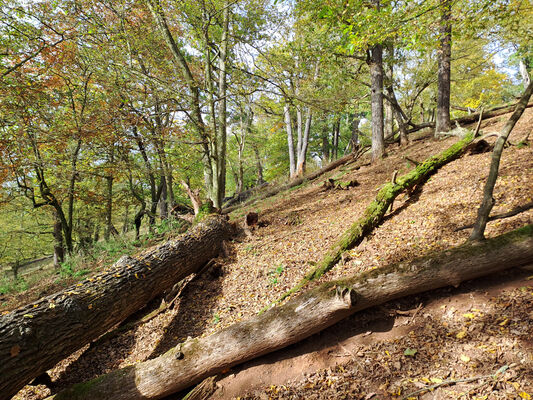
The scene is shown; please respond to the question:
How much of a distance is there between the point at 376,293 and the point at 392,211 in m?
3.08

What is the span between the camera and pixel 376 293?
2.96 meters

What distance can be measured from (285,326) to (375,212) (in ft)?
10.4

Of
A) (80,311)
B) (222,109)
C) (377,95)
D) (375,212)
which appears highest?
(377,95)

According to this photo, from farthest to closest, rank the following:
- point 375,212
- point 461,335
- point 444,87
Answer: point 444,87 → point 375,212 → point 461,335

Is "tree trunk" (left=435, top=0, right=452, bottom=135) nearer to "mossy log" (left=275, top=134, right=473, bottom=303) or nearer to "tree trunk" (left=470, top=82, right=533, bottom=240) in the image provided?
"mossy log" (left=275, top=134, right=473, bottom=303)

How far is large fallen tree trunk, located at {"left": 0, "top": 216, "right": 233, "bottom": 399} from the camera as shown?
2797 millimetres

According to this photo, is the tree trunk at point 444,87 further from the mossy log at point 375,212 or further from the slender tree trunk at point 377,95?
the mossy log at point 375,212

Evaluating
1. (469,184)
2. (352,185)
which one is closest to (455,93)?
(352,185)

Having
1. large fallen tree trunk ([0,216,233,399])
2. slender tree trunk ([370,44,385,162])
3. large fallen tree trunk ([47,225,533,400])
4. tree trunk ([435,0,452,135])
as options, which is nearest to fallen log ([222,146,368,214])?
slender tree trunk ([370,44,385,162])

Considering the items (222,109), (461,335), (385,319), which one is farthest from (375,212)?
(222,109)

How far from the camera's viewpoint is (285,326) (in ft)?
9.77

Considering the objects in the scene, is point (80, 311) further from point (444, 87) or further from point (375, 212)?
point (444, 87)

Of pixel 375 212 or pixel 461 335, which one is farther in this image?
pixel 375 212

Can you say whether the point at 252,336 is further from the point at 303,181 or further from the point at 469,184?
the point at 303,181
